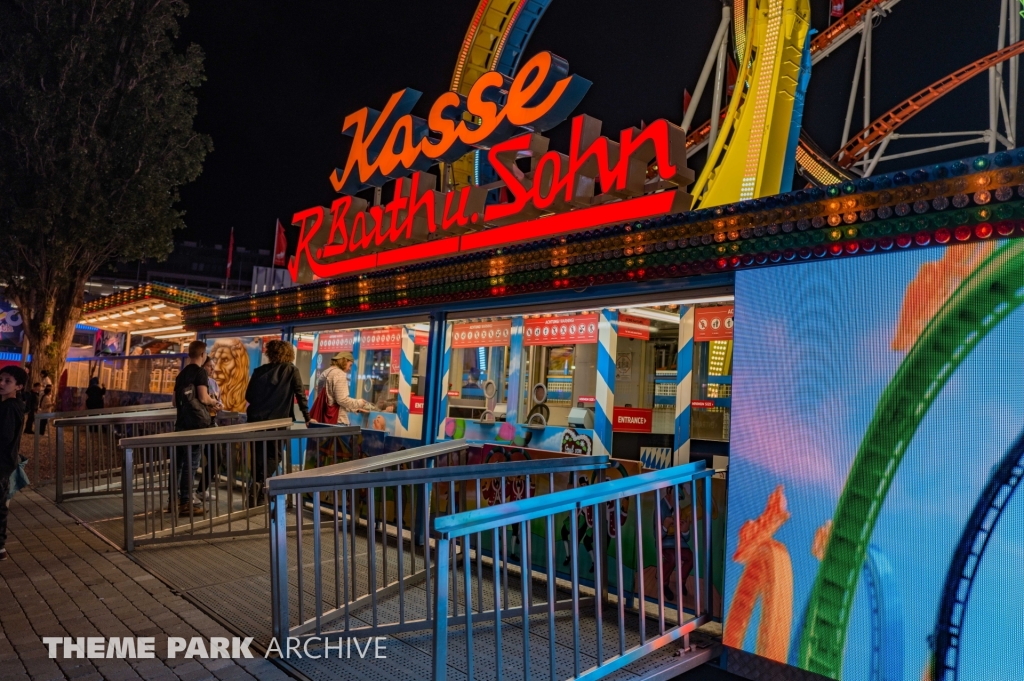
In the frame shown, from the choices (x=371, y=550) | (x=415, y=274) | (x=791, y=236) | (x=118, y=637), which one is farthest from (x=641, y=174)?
(x=118, y=637)

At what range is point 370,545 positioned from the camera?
14.8 ft

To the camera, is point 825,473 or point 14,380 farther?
point 14,380

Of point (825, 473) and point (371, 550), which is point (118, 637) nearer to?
point (371, 550)

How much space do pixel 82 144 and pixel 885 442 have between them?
61.0 ft

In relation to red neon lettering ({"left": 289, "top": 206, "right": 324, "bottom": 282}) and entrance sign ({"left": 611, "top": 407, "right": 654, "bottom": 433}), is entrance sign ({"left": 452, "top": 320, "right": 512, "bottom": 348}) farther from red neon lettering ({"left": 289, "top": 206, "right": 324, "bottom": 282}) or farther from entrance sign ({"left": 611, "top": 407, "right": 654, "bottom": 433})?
red neon lettering ({"left": 289, "top": 206, "right": 324, "bottom": 282})

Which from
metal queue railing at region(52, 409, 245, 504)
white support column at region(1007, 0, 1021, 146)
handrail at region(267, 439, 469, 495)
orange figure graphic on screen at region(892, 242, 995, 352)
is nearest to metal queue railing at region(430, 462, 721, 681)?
handrail at region(267, 439, 469, 495)

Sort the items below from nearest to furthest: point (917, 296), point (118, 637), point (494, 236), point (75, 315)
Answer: point (917, 296) < point (118, 637) < point (494, 236) < point (75, 315)

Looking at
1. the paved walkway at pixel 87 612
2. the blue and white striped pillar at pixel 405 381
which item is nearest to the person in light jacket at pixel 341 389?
the blue and white striped pillar at pixel 405 381

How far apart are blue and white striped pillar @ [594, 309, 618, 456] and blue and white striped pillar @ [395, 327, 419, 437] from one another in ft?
9.25

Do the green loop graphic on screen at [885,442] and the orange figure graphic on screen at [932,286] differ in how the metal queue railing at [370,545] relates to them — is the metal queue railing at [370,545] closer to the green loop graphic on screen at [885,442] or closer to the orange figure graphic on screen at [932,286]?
the green loop graphic on screen at [885,442]

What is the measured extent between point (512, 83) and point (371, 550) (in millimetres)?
5813

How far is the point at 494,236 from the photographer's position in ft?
25.2

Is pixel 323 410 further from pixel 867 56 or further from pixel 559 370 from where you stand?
pixel 867 56

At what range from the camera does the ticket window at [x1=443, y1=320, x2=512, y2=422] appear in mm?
7385
